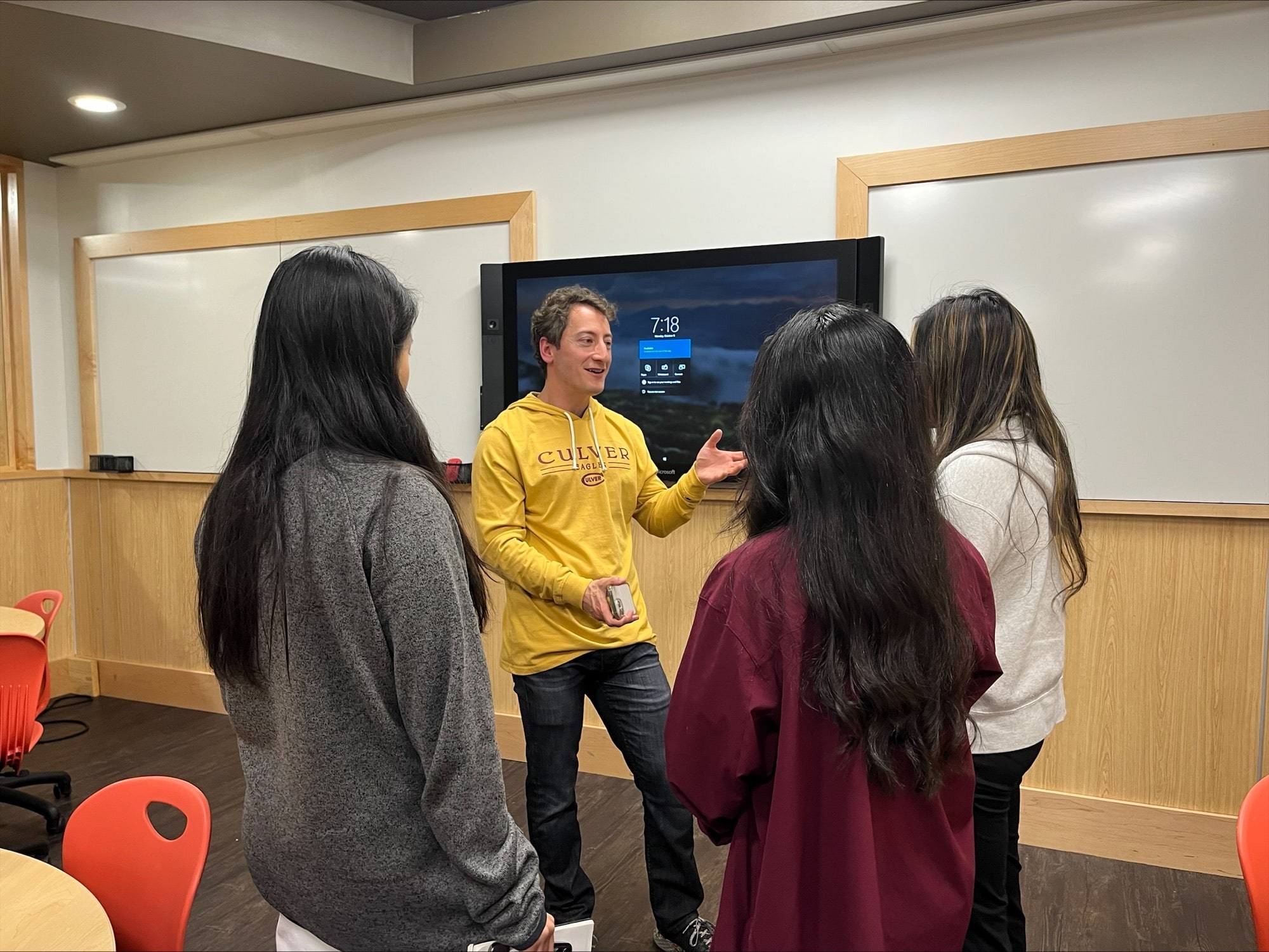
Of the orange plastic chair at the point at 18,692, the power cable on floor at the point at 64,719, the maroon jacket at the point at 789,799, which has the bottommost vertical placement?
the power cable on floor at the point at 64,719

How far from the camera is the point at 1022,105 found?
302cm

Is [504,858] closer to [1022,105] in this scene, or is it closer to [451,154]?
[1022,105]

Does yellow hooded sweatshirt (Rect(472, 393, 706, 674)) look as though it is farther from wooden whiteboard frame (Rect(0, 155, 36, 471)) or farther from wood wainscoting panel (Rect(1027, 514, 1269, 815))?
wooden whiteboard frame (Rect(0, 155, 36, 471))

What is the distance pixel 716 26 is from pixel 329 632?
2716mm

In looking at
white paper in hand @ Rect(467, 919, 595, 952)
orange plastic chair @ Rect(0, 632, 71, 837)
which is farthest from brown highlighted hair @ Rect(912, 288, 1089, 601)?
orange plastic chair @ Rect(0, 632, 71, 837)

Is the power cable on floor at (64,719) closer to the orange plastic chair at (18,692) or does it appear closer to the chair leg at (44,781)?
the chair leg at (44,781)

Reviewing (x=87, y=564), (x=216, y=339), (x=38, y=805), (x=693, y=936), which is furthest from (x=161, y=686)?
(x=693, y=936)

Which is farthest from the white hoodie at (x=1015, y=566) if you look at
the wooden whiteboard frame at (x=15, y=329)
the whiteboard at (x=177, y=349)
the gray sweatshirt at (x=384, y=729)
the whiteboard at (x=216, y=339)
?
the wooden whiteboard frame at (x=15, y=329)

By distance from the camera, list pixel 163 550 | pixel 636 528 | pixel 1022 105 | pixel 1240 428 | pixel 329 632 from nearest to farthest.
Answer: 1. pixel 329 632
2. pixel 1240 428
3. pixel 1022 105
4. pixel 636 528
5. pixel 163 550

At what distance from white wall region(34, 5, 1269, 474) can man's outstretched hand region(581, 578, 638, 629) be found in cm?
176

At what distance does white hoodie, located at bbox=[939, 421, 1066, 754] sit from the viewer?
1.57m

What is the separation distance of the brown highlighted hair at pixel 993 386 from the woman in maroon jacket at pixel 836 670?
517mm

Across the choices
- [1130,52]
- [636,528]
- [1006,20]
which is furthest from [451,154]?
A: [1130,52]

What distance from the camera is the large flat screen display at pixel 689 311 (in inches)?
127
